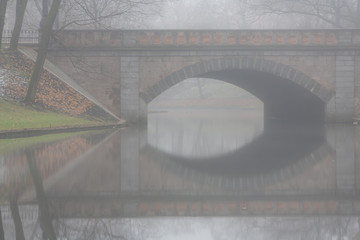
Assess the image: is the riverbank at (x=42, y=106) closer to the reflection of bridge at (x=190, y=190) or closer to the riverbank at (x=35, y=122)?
the riverbank at (x=35, y=122)

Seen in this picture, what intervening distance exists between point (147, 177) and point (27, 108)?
482 inches

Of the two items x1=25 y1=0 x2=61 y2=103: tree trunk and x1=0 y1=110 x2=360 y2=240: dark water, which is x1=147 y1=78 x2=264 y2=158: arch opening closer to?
x1=0 y1=110 x2=360 y2=240: dark water

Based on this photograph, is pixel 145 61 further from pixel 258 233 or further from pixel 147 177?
pixel 258 233

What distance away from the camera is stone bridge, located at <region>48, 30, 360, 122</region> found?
23.8m

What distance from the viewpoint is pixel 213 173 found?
896cm

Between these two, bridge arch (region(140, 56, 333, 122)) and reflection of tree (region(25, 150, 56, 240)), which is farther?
bridge arch (region(140, 56, 333, 122))

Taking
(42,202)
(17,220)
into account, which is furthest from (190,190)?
(17,220)

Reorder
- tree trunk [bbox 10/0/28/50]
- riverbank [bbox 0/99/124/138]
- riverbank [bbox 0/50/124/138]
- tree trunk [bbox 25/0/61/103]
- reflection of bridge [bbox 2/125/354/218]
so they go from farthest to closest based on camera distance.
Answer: tree trunk [bbox 10/0/28/50], tree trunk [bbox 25/0/61/103], riverbank [bbox 0/50/124/138], riverbank [bbox 0/99/124/138], reflection of bridge [bbox 2/125/354/218]

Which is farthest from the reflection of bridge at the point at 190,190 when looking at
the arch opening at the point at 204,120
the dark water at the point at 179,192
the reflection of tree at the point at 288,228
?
the arch opening at the point at 204,120

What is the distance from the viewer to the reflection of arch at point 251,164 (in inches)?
323

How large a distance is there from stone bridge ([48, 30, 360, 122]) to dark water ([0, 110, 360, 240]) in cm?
1125

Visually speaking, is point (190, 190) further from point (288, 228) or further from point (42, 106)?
point (42, 106)

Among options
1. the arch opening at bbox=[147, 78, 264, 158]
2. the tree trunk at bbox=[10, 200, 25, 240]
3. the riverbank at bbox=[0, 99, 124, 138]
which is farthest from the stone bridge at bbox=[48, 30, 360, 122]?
the tree trunk at bbox=[10, 200, 25, 240]

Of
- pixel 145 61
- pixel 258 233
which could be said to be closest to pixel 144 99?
pixel 145 61
